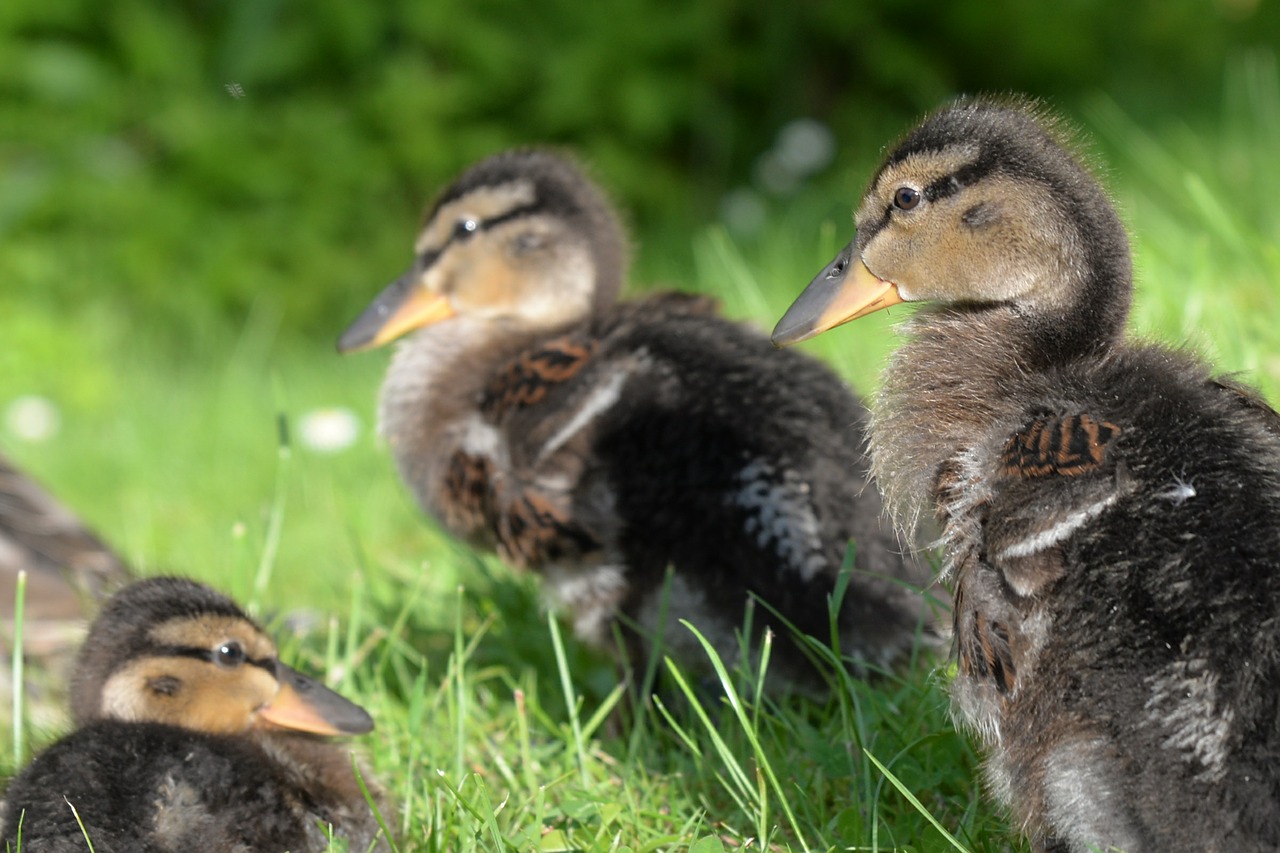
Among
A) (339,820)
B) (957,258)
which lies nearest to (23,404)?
(339,820)

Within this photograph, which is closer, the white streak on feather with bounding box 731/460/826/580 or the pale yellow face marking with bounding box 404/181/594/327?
the white streak on feather with bounding box 731/460/826/580

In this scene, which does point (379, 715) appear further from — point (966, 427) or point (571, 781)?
point (966, 427)

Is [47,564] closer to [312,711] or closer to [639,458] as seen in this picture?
[312,711]

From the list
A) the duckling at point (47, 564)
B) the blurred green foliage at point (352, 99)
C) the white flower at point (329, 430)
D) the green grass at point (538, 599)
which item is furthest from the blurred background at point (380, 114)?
the duckling at point (47, 564)

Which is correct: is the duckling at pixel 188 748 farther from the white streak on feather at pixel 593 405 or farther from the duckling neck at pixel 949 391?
the duckling neck at pixel 949 391

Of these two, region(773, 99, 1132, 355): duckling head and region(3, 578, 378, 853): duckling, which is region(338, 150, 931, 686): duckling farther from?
region(3, 578, 378, 853): duckling

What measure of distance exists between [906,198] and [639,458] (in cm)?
100

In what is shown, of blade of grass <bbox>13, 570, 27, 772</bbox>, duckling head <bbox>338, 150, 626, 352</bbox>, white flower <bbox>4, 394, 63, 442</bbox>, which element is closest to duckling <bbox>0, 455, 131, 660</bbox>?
blade of grass <bbox>13, 570, 27, 772</bbox>

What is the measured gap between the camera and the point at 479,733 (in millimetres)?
Result: 3641

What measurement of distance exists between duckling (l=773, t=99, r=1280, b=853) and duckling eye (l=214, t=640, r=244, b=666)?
57.3 inches

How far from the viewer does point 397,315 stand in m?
4.59

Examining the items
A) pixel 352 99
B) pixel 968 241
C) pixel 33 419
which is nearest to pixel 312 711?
pixel 968 241

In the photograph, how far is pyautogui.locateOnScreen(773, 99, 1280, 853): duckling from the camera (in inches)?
85.9

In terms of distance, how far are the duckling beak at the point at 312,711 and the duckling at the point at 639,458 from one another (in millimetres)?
668
